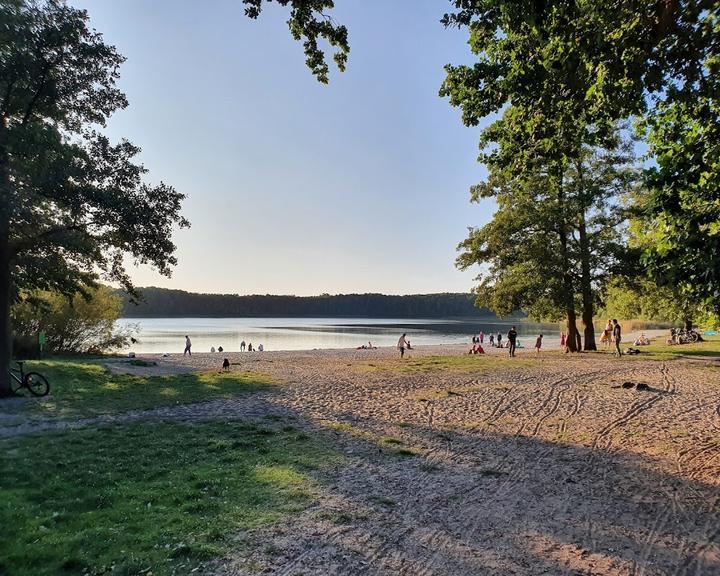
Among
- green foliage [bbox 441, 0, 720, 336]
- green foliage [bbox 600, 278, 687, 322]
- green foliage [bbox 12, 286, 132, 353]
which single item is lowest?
green foliage [bbox 12, 286, 132, 353]

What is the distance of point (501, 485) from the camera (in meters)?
6.64

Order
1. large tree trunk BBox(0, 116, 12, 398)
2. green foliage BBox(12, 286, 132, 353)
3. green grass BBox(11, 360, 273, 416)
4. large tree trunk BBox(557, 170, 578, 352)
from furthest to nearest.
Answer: green foliage BBox(12, 286, 132, 353) → large tree trunk BBox(557, 170, 578, 352) → large tree trunk BBox(0, 116, 12, 398) → green grass BBox(11, 360, 273, 416)

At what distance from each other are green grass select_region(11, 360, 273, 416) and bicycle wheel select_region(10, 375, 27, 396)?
2.71 ft

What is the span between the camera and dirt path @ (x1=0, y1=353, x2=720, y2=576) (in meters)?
4.56

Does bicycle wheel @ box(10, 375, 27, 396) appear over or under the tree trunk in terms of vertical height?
under

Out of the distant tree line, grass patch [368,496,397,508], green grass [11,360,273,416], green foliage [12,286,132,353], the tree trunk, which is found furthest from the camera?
the distant tree line

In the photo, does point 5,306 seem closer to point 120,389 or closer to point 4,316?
point 4,316

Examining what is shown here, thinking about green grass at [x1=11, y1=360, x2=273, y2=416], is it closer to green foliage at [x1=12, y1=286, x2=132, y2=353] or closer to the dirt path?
the dirt path

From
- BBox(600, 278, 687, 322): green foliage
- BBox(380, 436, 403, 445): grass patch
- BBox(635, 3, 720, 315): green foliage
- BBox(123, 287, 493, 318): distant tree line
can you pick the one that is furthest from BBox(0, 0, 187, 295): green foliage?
BBox(123, 287, 493, 318): distant tree line

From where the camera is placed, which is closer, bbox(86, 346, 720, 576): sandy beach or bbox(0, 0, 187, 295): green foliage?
bbox(86, 346, 720, 576): sandy beach

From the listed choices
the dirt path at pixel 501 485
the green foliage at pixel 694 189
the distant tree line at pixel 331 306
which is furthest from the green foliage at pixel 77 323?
the distant tree line at pixel 331 306

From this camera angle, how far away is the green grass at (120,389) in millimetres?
12641

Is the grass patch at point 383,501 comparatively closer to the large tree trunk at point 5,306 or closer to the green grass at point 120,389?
the green grass at point 120,389

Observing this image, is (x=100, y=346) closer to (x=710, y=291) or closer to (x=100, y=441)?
(x=100, y=441)
